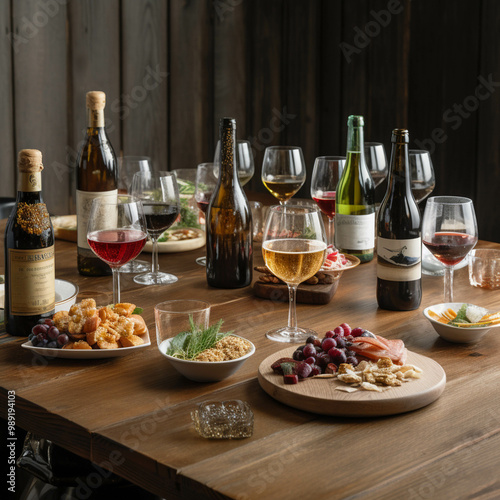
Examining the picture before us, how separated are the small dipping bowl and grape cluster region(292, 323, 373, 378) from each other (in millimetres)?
551

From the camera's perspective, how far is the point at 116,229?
1280 millimetres

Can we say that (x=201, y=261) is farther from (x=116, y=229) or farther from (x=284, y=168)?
(x=116, y=229)

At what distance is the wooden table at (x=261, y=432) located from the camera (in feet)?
2.52

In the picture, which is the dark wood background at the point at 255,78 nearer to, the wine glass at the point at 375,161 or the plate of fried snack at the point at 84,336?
the wine glass at the point at 375,161

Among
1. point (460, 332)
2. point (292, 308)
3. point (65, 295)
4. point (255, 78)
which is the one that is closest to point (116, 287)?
point (65, 295)

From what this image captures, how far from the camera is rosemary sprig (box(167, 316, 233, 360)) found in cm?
A: 103

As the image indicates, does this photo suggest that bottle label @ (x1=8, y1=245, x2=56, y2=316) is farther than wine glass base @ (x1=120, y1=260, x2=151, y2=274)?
No

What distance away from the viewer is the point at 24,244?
3.79ft

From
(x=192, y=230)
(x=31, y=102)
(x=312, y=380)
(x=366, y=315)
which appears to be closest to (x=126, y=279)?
(x=192, y=230)

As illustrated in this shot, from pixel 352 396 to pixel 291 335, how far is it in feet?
0.97

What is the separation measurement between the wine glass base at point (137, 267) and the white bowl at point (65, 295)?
283 millimetres

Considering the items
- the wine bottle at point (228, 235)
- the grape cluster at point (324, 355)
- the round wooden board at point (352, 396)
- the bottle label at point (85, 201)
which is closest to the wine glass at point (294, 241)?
the grape cluster at point (324, 355)

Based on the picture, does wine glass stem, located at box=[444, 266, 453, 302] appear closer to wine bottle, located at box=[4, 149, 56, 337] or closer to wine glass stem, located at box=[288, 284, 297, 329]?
wine glass stem, located at box=[288, 284, 297, 329]

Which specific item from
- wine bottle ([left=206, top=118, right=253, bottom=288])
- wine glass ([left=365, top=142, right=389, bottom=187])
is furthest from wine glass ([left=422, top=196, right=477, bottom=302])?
wine glass ([left=365, top=142, right=389, bottom=187])
